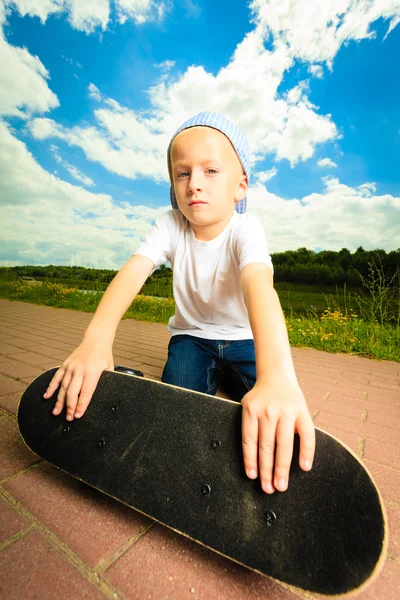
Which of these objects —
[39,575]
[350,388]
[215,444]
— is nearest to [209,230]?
[215,444]

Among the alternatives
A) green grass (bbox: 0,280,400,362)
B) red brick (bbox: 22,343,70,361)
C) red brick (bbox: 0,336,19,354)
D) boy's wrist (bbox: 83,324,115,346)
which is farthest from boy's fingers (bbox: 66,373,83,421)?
green grass (bbox: 0,280,400,362)

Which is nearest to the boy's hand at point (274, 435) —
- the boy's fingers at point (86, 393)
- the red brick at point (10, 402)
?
the boy's fingers at point (86, 393)

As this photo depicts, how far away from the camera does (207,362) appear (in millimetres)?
1606

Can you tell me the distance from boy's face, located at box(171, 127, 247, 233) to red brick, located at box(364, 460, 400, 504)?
1081 millimetres

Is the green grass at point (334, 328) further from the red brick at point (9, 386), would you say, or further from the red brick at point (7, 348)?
the red brick at point (9, 386)

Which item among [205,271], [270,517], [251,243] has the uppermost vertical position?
[251,243]

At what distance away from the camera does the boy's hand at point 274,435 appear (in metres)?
0.61

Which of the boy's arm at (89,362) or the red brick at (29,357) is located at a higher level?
the boy's arm at (89,362)

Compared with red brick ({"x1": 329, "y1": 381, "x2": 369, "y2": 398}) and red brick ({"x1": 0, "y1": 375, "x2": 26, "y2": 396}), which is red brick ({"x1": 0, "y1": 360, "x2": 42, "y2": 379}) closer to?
red brick ({"x1": 0, "y1": 375, "x2": 26, "y2": 396})

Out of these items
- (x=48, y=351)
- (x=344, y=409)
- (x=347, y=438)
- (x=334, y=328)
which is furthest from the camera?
(x=334, y=328)

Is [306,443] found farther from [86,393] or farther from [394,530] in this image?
[86,393]

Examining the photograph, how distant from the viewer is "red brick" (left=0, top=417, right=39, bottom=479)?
0.97 metres

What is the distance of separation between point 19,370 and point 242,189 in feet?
5.28

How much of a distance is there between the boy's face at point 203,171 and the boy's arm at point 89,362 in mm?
430
